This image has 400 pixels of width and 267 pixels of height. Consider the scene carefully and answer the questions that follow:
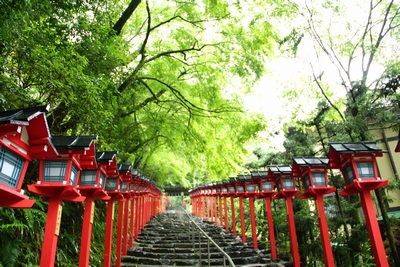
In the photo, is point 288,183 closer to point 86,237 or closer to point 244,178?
point 244,178

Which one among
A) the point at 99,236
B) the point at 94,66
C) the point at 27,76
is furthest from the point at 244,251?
the point at 27,76

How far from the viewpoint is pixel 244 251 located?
10453 millimetres

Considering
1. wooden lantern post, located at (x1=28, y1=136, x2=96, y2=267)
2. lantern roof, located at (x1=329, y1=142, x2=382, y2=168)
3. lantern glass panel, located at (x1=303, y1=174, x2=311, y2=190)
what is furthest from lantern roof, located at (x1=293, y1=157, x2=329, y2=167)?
wooden lantern post, located at (x1=28, y1=136, x2=96, y2=267)

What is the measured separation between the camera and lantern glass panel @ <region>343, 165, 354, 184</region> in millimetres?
5452

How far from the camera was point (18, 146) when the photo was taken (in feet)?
9.53

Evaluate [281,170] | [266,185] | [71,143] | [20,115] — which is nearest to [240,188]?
[266,185]

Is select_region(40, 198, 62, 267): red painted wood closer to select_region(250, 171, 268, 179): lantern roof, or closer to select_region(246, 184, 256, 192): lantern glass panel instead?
select_region(250, 171, 268, 179): lantern roof

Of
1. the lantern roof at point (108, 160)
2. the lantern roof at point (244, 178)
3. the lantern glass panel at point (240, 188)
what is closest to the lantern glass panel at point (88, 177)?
the lantern roof at point (108, 160)

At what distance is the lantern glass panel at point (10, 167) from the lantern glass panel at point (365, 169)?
5800 millimetres

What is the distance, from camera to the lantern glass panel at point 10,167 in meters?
2.69

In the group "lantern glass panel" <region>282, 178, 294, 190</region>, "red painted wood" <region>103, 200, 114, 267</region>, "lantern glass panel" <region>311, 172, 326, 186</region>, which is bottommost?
"red painted wood" <region>103, 200, 114, 267</region>

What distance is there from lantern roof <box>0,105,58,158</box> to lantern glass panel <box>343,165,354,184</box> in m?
5.49

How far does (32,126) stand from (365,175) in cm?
586

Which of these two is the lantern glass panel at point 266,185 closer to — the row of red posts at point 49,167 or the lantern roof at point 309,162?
the lantern roof at point 309,162
